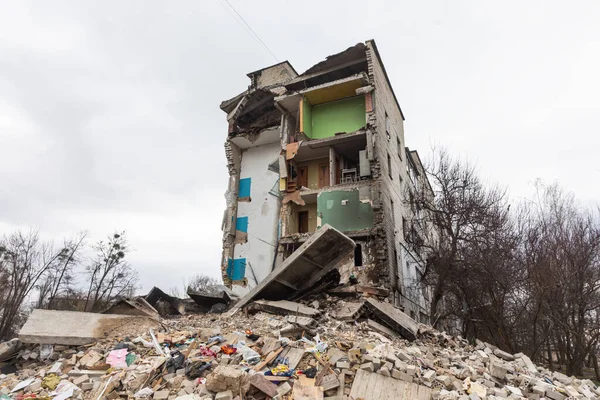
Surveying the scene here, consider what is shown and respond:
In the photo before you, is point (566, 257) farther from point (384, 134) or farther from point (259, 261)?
point (259, 261)

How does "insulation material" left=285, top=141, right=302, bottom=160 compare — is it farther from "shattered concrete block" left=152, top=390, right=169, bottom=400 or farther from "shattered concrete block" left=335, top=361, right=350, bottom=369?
"shattered concrete block" left=152, top=390, right=169, bottom=400

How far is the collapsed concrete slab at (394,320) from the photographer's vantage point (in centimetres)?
866

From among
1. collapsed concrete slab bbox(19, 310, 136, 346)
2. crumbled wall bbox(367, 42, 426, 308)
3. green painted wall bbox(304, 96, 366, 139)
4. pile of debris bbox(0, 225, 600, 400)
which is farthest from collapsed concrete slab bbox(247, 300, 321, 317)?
green painted wall bbox(304, 96, 366, 139)

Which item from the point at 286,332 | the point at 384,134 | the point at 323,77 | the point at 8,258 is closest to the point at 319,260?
the point at 286,332

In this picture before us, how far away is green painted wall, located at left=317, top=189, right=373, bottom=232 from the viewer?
602 inches

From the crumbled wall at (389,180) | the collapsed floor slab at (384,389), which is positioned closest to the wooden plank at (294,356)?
the collapsed floor slab at (384,389)

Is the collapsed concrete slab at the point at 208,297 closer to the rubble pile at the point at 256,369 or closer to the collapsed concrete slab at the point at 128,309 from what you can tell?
the collapsed concrete slab at the point at 128,309

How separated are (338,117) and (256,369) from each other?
581 inches

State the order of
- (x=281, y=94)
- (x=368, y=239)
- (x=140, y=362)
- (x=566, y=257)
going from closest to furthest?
(x=140, y=362), (x=566, y=257), (x=368, y=239), (x=281, y=94)

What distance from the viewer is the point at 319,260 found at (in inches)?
376

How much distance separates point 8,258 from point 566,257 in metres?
29.4

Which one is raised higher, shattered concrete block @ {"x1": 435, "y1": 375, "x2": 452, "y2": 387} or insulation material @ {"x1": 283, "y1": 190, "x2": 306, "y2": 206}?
insulation material @ {"x1": 283, "y1": 190, "x2": 306, "y2": 206}

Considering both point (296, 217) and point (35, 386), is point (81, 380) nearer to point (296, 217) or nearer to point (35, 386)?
point (35, 386)

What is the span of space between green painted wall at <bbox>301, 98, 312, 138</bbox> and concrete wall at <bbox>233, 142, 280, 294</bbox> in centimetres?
345
